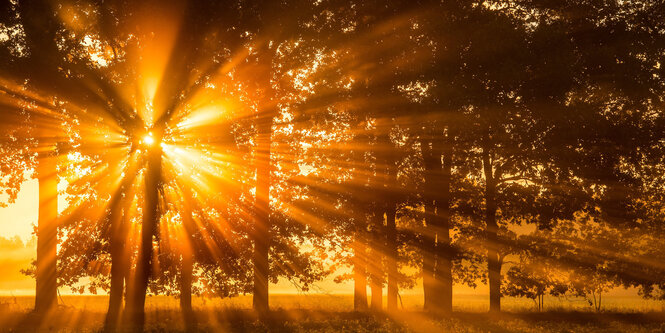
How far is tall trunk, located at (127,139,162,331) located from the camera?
17.2m

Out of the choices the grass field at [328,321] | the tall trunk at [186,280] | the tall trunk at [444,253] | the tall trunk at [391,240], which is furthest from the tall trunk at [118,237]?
the tall trunk at [444,253]

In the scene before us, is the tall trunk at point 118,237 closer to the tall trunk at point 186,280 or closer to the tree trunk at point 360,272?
the tall trunk at point 186,280

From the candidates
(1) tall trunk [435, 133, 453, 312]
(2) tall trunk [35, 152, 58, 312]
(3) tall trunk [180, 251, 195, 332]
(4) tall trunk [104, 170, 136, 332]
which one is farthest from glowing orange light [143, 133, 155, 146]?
(1) tall trunk [435, 133, 453, 312]

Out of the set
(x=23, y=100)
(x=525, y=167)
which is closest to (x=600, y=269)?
(x=525, y=167)

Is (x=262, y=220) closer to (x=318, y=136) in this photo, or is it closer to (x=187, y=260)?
(x=187, y=260)

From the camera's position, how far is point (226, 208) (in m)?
22.5

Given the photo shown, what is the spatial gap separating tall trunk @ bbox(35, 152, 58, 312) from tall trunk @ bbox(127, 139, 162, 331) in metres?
6.00

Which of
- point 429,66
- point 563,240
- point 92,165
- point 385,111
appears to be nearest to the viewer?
point 92,165

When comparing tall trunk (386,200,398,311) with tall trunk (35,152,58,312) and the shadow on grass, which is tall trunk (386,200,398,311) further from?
tall trunk (35,152,58,312)

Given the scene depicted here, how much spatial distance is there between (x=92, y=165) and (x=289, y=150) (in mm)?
8324

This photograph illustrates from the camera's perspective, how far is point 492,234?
24.3 metres

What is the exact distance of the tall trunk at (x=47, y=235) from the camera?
21.9 metres

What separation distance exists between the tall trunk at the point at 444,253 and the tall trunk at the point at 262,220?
23.6ft

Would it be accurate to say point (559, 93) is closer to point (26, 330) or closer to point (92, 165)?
point (92, 165)
